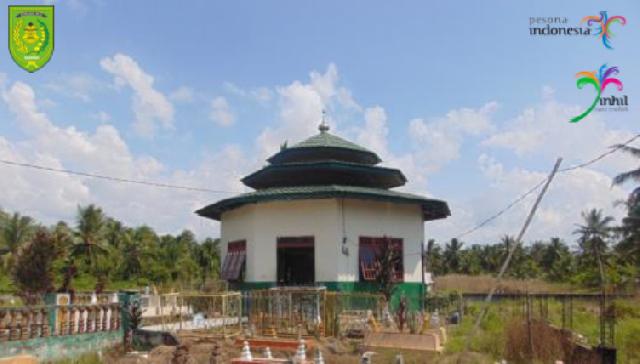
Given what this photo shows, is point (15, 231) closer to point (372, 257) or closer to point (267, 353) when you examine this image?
point (372, 257)

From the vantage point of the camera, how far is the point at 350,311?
1661 centimetres

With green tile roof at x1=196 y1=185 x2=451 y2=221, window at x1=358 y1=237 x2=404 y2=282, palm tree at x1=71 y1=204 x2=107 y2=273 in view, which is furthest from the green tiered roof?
palm tree at x1=71 y1=204 x2=107 y2=273

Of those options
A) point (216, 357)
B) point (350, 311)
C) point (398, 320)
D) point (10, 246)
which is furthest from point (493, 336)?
point (10, 246)

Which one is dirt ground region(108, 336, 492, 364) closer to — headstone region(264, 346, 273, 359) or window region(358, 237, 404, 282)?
headstone region(264, 346, 273, 359)

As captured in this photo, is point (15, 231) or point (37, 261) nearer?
point (37, 261)

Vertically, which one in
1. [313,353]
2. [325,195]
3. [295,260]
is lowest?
[313,353]

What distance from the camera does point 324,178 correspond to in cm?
2284

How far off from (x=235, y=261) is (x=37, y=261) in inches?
308

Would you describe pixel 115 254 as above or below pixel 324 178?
below

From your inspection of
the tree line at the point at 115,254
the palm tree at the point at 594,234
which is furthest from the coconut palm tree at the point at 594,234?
the tree line at the point at 115,254

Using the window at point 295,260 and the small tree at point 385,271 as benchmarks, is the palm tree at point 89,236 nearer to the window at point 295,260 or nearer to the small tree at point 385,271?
the window at point 295,260

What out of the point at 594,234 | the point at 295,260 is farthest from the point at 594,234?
the point at 295,260

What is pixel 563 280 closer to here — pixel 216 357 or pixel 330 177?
pixel 330 177

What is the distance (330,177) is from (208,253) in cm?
4407
